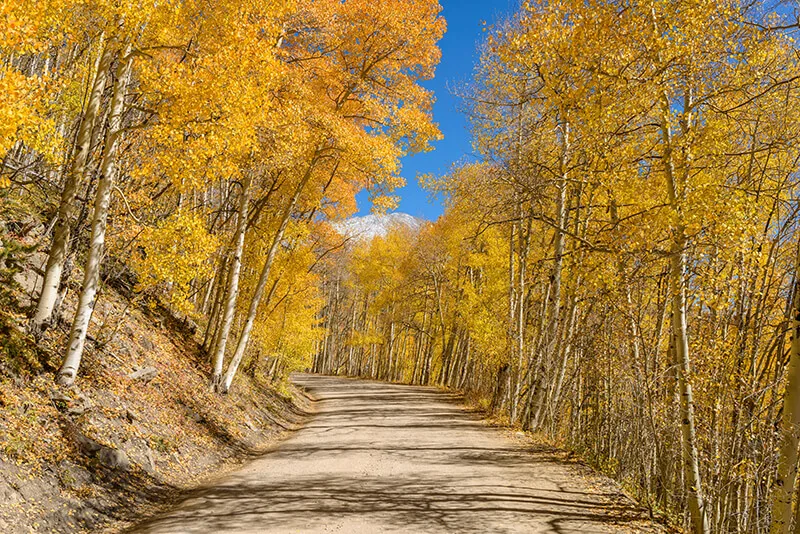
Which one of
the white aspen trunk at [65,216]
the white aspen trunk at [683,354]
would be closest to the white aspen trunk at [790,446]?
the white aspen trunk at [683,354]

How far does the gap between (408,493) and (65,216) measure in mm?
6087

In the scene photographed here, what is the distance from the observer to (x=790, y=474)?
3957 millimetres

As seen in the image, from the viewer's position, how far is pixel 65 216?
682 cm

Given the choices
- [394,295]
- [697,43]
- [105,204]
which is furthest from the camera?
[394,295]

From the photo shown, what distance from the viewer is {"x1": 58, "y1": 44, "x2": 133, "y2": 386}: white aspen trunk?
21.9ft

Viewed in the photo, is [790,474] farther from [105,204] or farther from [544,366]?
[105,204]

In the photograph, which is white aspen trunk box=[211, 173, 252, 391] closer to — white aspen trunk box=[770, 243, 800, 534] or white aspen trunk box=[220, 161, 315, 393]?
white aspen trunk box=[220, 161, 315, 393]

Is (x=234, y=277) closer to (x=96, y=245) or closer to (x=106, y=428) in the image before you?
(x=96, y=245)

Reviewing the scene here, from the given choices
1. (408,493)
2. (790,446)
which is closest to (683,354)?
(790,446)

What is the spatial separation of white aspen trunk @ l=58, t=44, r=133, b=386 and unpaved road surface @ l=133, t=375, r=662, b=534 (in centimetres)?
238

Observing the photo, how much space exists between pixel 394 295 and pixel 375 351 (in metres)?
16.2

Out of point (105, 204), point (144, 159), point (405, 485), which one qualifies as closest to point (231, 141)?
point (105, 204)

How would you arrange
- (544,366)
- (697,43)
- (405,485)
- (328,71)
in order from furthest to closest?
(328,71), (544,366), (405,485), (697,43)

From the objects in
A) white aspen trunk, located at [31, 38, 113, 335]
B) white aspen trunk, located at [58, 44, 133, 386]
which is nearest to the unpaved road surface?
white aspen trunk, located at [58, 44, 133, 386]
